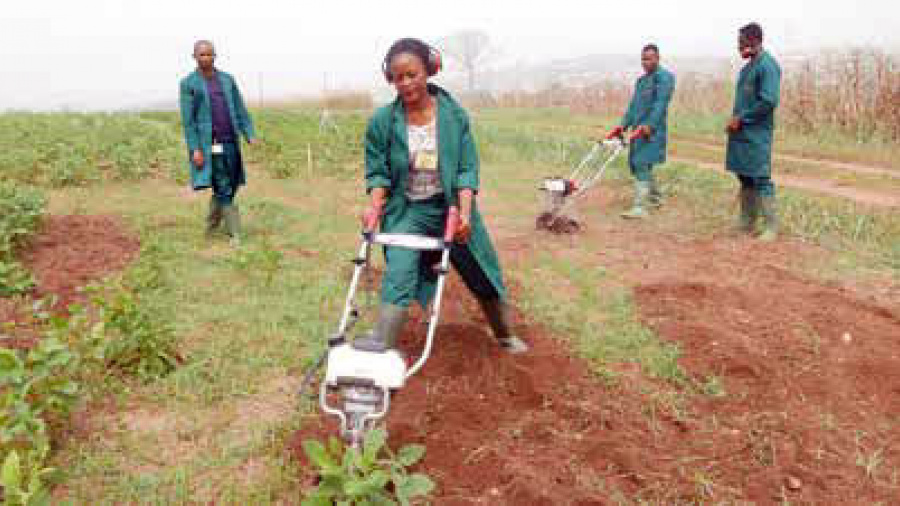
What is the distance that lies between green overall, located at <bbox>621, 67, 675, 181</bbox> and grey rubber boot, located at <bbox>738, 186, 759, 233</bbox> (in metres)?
1.17

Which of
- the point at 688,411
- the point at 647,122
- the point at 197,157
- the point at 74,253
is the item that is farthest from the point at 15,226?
the point at 647,122

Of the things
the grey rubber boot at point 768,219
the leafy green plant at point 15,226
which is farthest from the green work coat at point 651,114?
the leafy green plant at point 15,226

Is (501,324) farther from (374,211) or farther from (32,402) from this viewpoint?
(32,402)

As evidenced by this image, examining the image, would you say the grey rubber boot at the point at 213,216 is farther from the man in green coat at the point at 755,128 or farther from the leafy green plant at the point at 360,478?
the leafy green plant at the point at 360,478

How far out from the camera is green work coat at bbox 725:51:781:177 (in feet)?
21.4

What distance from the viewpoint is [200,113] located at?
6.52 metres

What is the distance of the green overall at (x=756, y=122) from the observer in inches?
257

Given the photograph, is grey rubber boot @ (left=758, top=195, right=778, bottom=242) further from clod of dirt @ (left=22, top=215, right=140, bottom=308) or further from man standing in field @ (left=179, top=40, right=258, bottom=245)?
clod of dirt @ (left=22, top=215, right=140, bottom=308)

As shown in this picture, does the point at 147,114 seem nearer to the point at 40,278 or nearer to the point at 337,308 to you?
the point at 40,278

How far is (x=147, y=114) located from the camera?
15.5 meters

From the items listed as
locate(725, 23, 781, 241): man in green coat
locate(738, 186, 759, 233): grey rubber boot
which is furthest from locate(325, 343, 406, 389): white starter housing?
locate(738, 186, 759, 233): grey rubber boot

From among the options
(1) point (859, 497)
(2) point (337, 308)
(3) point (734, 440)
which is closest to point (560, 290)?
(2) point (337, 308)

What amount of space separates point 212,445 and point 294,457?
1.48 feet

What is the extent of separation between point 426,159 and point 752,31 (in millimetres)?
4207
